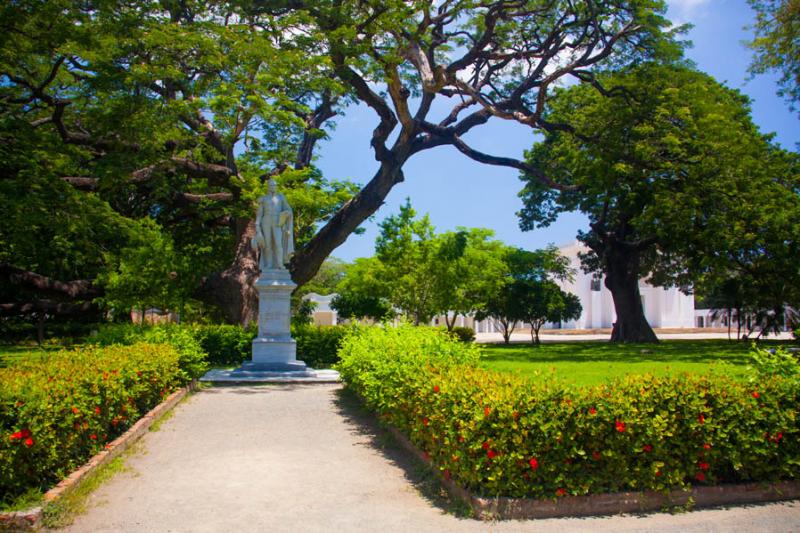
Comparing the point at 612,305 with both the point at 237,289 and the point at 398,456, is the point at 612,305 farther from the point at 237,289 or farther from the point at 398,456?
the point at 398,456

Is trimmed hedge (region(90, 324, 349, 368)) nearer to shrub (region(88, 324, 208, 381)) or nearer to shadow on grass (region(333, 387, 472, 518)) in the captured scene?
shrub (region(88, 324, 208, 381))

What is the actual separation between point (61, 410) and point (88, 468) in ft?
2.54

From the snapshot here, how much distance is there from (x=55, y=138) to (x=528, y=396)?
1490 cm

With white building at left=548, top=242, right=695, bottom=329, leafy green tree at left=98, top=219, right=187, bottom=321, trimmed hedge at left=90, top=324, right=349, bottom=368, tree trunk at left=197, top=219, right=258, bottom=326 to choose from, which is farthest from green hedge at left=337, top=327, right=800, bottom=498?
white building at left=548, top=242, right=695, bottom=329

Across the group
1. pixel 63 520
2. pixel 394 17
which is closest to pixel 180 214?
pixel 394 17

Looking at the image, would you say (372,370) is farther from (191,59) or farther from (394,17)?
(191,59)

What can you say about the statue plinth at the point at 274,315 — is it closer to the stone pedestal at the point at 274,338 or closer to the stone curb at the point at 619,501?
the stone pedestal at the point at 274,338

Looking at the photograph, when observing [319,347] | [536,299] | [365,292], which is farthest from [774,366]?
[536,299]

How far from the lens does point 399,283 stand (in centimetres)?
2408

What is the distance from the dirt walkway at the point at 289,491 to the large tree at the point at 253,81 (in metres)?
10.2

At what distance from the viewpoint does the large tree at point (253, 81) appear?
16.5 m

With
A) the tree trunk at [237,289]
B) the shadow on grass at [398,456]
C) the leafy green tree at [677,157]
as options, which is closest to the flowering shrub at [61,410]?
the shadow on grass at [398,456]

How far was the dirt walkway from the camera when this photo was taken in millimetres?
5109

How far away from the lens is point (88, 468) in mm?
6203
